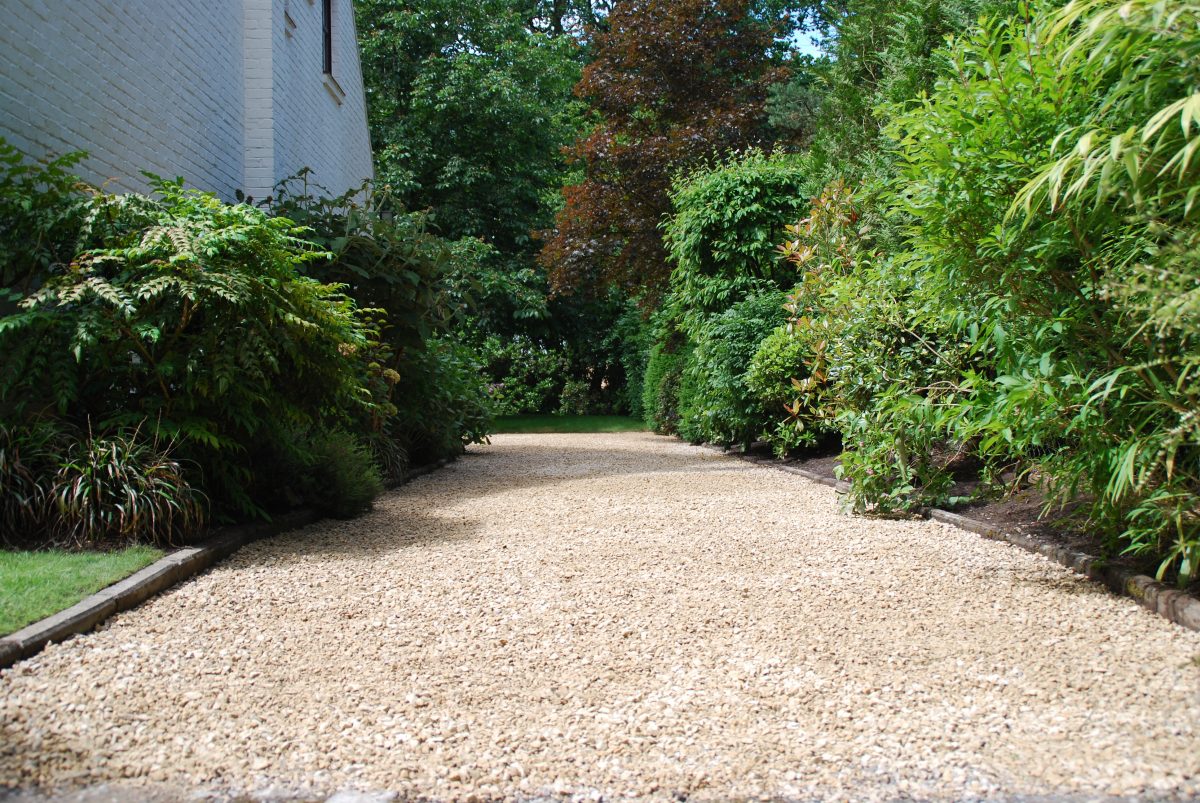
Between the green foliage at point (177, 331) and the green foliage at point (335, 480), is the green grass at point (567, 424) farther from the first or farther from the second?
the green foliage at point (177, 331)

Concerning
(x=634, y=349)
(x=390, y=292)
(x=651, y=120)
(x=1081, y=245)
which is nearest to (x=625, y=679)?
Result: (x=1081, y=245)

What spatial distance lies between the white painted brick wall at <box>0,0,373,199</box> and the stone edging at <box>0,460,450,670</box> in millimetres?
2149

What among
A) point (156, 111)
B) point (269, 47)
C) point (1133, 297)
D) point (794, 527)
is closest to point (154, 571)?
point (794, 527)

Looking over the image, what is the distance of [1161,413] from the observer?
123 inches

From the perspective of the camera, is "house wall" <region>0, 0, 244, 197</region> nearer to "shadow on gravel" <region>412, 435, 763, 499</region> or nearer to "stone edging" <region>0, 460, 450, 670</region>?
"stone edging" <region>0, 460, 450, 670</region>

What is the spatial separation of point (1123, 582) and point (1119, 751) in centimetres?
163

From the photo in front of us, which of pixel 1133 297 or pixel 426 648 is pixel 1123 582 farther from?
pixel 426 648

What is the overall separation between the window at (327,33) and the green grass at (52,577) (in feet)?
27.8

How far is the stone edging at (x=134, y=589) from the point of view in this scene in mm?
2887

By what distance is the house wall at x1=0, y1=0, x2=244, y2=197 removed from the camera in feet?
16.7

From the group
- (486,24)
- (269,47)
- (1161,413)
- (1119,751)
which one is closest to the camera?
(1119,751)

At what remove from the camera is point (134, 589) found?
3.50 meters

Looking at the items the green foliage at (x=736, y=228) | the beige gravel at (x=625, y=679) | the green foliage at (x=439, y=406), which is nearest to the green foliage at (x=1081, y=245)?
Result: the beige gravel at (x=625, y=679)

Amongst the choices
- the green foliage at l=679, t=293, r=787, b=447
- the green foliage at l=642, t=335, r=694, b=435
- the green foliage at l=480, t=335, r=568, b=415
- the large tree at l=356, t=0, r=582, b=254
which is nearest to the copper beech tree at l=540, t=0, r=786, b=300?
the green foliage at l=642, t=335, r=694, b=435
